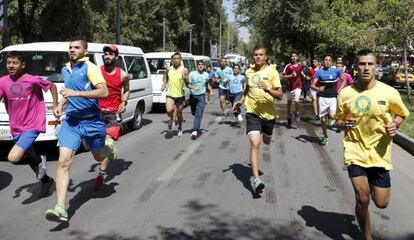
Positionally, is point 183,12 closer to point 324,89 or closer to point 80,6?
point 80,6

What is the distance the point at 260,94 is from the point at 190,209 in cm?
184

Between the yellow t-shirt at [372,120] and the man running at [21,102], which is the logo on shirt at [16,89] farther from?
the yellow t-shirt at [372,120]

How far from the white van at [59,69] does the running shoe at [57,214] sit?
3.41 m

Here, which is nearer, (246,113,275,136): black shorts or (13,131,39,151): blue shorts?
(13,131,39,151): blue shorts

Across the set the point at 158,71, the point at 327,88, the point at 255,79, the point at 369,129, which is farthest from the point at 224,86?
the point at 369,129

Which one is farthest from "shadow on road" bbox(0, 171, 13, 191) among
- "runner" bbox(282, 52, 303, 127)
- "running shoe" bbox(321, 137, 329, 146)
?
"runner" bbox(282, 52, 303, 127)

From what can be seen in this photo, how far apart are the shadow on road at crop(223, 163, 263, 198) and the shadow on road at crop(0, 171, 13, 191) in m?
3.04

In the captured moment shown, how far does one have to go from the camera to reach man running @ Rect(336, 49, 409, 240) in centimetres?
432

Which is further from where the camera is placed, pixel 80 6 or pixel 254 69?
pixel 80 6

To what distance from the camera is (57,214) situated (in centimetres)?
488

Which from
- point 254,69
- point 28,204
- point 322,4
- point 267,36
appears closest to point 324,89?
point 254,69

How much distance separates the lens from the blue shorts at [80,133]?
532cm

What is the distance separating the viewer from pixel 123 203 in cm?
601

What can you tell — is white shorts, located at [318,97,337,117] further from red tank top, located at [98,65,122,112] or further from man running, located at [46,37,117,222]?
man running, located at [46,37,117,222]
